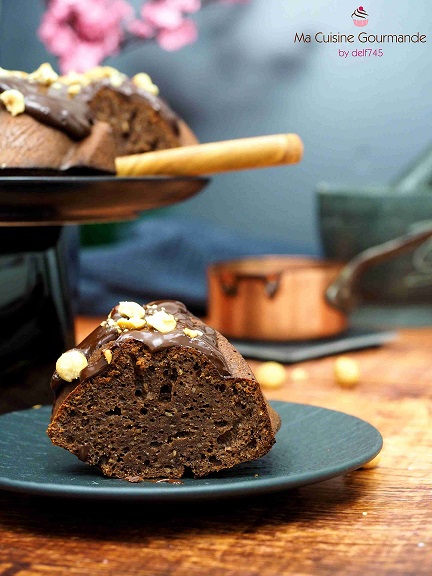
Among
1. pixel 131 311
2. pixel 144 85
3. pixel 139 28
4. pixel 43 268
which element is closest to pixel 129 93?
pixel 144 85

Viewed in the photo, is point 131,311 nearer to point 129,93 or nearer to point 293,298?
point 129,93

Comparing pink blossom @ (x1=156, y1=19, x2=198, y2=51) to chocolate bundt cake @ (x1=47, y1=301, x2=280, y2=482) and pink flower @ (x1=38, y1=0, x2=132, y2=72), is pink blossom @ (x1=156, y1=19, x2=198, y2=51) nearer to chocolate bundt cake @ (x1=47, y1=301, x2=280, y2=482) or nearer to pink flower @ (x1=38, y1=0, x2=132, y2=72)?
pink flower @ (x1=38, y1=0, x2=132, y2=72)

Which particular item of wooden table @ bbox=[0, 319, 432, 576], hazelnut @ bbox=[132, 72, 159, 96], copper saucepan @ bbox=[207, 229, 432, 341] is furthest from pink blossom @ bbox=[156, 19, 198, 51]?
wooden table @ bbox=[0, 319, 432, 576]

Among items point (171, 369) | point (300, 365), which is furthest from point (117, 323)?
point (300, 365)

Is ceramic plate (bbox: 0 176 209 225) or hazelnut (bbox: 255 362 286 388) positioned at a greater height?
ceramic plate (bbox: 0 176 209 225)

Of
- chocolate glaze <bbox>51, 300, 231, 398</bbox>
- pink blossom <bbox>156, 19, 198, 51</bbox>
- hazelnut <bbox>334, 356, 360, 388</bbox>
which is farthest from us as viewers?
pink blossom <bbox>156, 19, 198, 51</bbox>

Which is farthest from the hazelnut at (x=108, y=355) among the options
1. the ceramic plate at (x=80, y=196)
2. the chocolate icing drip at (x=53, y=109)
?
the chocolate icing drip at (x=53, y=109)
